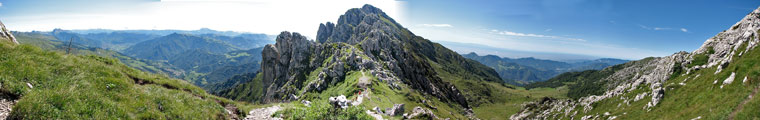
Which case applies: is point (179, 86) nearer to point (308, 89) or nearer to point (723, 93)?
point (723, 93)

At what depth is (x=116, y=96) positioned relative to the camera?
15594 mm

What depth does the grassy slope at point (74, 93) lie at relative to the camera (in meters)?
12.0

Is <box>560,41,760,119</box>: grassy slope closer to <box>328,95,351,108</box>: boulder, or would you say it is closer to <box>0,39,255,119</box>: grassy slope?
<box>328,95,351,108</box>: boulder

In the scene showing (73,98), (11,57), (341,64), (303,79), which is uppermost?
(11,57)

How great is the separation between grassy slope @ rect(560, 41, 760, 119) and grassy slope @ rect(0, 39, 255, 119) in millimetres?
37596

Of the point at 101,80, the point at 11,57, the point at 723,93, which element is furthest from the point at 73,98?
the point at 723,93

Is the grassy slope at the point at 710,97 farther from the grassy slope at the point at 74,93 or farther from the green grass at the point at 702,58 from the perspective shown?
the grassy slope at the point at 74,93

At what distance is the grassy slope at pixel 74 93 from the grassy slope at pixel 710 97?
37596 mm

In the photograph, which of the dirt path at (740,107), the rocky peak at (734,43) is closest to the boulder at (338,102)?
the dirt path at (740,107)

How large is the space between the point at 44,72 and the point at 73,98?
4418 mm

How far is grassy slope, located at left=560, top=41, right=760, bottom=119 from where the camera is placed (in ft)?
74.2

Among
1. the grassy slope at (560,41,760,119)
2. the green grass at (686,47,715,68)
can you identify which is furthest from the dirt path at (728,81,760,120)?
the green grass at (686,47,715,68)

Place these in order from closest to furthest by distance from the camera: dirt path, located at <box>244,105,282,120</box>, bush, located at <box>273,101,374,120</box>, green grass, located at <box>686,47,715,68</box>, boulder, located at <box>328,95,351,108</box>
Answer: bush, located at <box>273,101,374,120</box>, dirt path, located at <box>244,105,282,120</box>, boulder, located at <box>328,95,351,108</box>, green grass, located at <box>686,47,715,68</box>

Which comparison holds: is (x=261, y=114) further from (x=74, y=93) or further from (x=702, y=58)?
(x=702, y=58)
